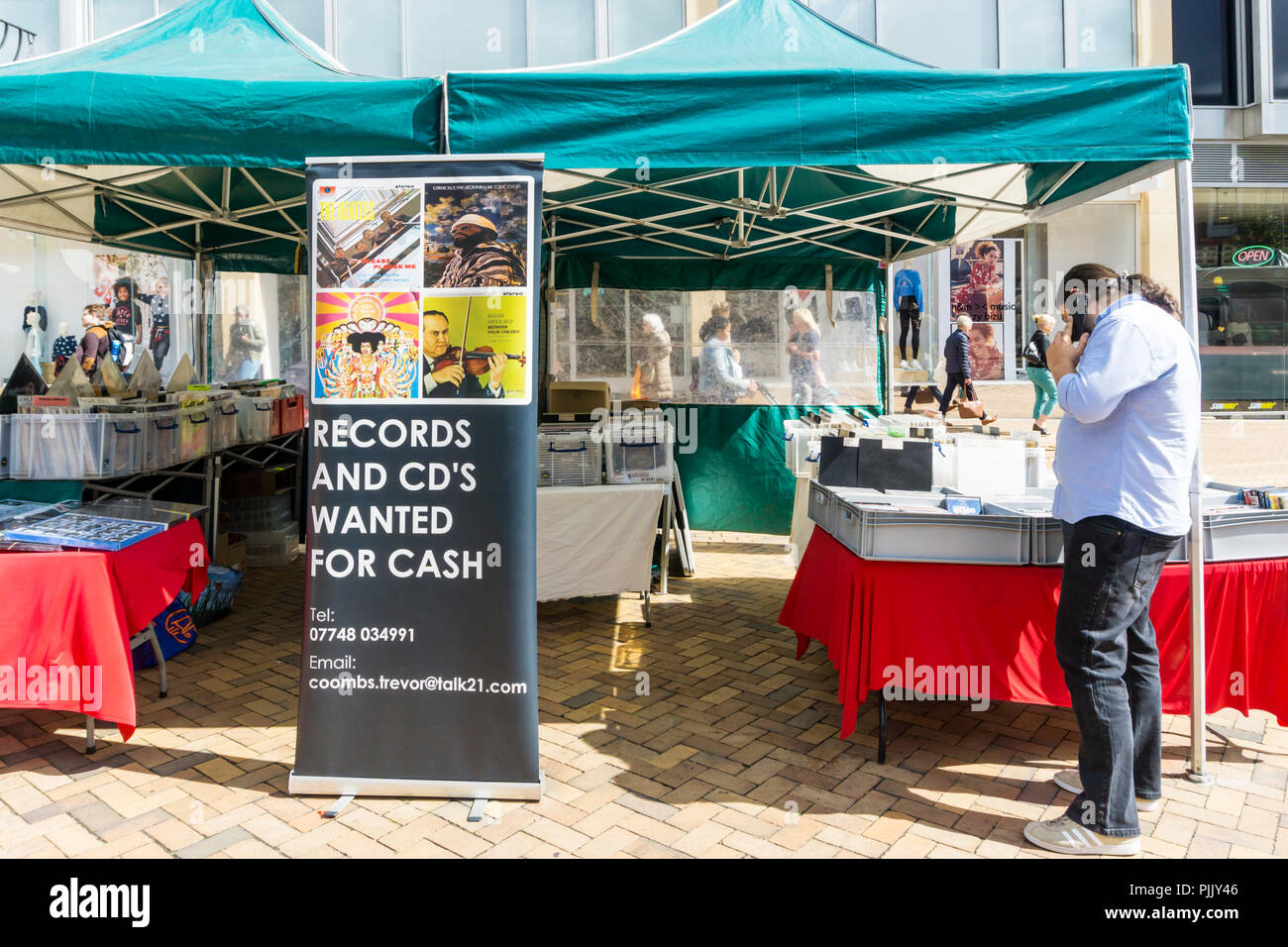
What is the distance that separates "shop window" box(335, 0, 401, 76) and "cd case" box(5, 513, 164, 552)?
11.0m

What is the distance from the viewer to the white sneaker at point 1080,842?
330 cm

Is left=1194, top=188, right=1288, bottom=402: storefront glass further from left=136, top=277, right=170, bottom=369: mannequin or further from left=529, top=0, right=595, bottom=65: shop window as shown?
left=136, top=277, right=170, bottom=369: mannequin

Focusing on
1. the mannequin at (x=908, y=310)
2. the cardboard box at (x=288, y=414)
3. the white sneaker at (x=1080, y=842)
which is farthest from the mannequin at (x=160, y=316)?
the white sneaker at (x=1080, y=842)

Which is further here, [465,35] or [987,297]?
[987,297]

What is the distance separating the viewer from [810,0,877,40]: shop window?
47.3ft

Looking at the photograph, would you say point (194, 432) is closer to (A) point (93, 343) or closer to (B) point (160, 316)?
(A) point (93, 343)

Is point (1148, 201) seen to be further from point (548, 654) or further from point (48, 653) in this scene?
point (48, 653)

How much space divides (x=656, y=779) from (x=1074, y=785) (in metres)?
1.64

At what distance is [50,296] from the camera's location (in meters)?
15.6

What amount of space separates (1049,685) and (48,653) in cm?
403

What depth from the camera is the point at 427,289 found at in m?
3.59

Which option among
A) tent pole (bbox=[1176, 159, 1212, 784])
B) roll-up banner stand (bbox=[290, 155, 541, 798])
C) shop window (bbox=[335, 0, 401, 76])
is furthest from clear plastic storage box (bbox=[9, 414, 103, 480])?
shop window (bbox=[335, 0, 401, 76])

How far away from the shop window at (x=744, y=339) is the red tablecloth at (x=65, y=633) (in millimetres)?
5538

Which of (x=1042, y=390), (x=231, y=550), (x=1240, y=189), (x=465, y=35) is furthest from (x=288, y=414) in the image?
(x=1240, y=189)
